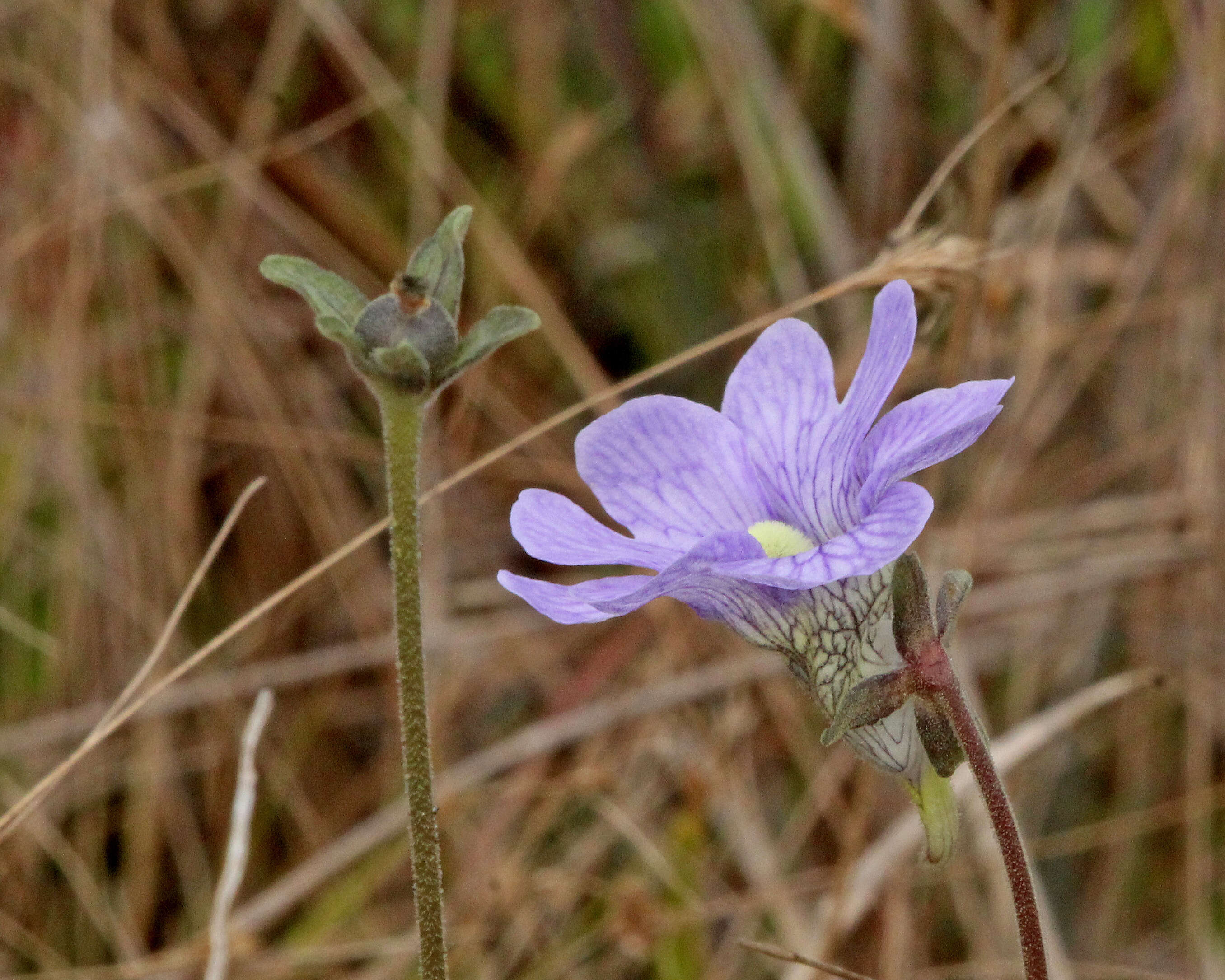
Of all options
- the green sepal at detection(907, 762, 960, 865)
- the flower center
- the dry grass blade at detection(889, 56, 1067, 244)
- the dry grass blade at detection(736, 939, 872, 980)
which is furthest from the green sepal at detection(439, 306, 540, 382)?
the dry grass blade at detection(889, 56, 1067, 244)

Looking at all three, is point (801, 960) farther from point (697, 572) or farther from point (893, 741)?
point (697, 572)

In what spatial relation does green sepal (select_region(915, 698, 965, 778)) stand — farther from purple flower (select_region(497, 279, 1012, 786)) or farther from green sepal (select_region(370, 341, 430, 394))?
green sepal (select_region(370, 341, 430, 394))

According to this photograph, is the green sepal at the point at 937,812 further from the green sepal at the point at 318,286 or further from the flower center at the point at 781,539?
the green sepal at the point at 318,286

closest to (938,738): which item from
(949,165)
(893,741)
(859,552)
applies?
(893,741)

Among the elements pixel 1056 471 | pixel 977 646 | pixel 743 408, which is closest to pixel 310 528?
pixel 977 646

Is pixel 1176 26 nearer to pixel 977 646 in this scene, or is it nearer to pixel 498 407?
pixel 977 646

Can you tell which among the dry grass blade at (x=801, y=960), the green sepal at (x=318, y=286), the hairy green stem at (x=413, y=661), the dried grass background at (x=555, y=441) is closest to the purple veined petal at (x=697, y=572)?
the hairy green stem at (x=413, y=661)
